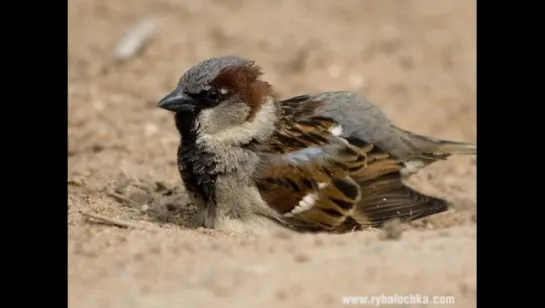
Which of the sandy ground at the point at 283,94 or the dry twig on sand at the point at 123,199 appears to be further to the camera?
the dry twig on sand at the point at 123,199

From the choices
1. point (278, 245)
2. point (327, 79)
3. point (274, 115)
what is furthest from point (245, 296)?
point (327, 79)

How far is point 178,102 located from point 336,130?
0.93m

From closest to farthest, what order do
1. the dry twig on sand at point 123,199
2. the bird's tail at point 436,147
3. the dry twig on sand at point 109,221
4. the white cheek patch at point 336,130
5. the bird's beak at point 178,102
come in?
1. the dry twig on sand at point 109,221
2. the bird's beak at point 178,102
3. the white cheek patch at point 336,130
4. the dry twig on sand at point 123,199
5. the bird's tail at point 436,147

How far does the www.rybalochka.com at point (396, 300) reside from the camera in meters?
3.81

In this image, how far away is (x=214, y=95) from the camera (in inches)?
201

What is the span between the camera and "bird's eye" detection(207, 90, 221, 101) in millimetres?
5095

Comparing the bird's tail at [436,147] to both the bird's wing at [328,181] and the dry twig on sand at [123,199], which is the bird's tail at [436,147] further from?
the dry twig on sand at [123,199]

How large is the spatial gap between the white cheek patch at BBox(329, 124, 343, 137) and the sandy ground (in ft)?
2.13

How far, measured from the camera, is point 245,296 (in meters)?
3.82

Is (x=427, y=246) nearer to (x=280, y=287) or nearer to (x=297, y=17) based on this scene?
(x=280, y=287)

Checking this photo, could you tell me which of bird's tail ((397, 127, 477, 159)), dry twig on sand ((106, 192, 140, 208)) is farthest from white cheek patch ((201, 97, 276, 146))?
bird's tail ((397, 127, 477, 159))

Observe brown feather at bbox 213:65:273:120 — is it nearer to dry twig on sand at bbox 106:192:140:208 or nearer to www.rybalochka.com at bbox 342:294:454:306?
dry twig on sand at bbox 106:192:140:208

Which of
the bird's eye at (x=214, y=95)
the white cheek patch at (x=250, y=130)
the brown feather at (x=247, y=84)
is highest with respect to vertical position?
the brown feather at (x=247, y=84)

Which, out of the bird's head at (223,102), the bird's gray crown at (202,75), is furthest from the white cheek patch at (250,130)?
the bird's gray crown at (202,75)
